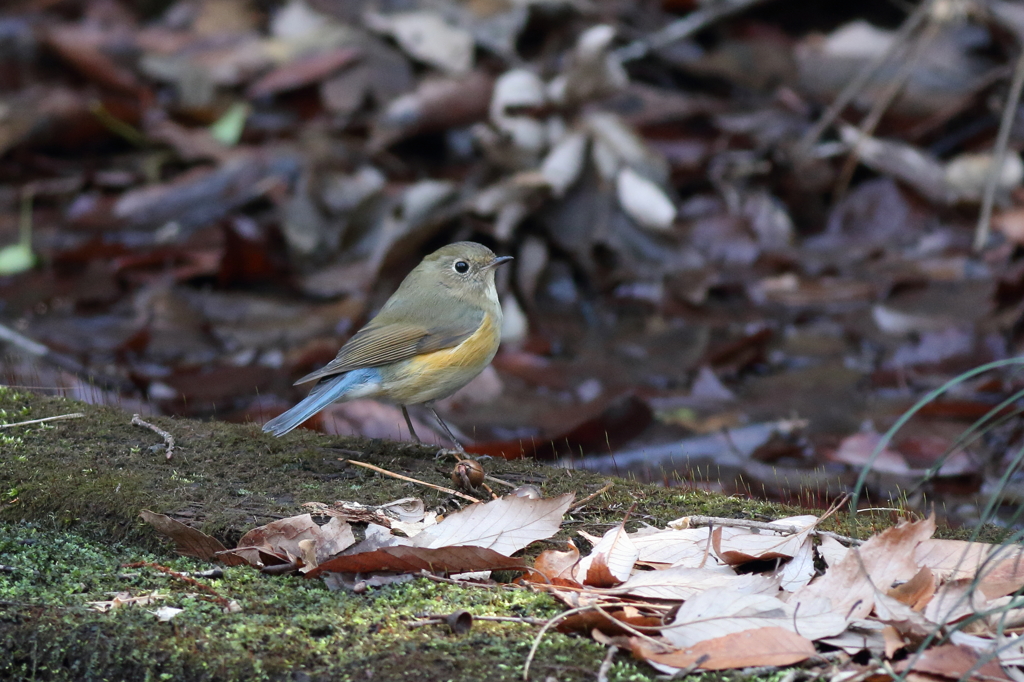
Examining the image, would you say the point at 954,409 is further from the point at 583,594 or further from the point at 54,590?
the point at 54,590

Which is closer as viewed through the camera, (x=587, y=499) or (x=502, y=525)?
(x=502, y=525)

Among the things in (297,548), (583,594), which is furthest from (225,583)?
(583,594)

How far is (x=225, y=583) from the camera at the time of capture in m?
2.38

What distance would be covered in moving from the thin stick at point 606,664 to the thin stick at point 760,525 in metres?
0.58

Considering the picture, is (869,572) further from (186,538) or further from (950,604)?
(186,538)

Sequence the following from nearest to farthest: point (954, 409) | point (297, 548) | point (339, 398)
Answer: point (297, 548) < point (339, 398) < point (954, 409)

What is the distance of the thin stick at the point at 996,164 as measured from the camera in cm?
635

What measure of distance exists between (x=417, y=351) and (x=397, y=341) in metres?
0.10

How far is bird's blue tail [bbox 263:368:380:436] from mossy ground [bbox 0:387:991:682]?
29cm

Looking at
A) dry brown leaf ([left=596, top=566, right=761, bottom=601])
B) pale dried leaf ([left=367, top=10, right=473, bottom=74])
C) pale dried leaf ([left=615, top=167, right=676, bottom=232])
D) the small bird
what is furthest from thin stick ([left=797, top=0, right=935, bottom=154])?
dry brown leaf ([left=596, top=566, right=761, bottom=601])

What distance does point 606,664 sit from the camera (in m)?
2.05

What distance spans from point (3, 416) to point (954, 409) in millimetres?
3776

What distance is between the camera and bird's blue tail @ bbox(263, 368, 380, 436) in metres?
3.68

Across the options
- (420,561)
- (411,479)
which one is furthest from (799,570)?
(411,479)
